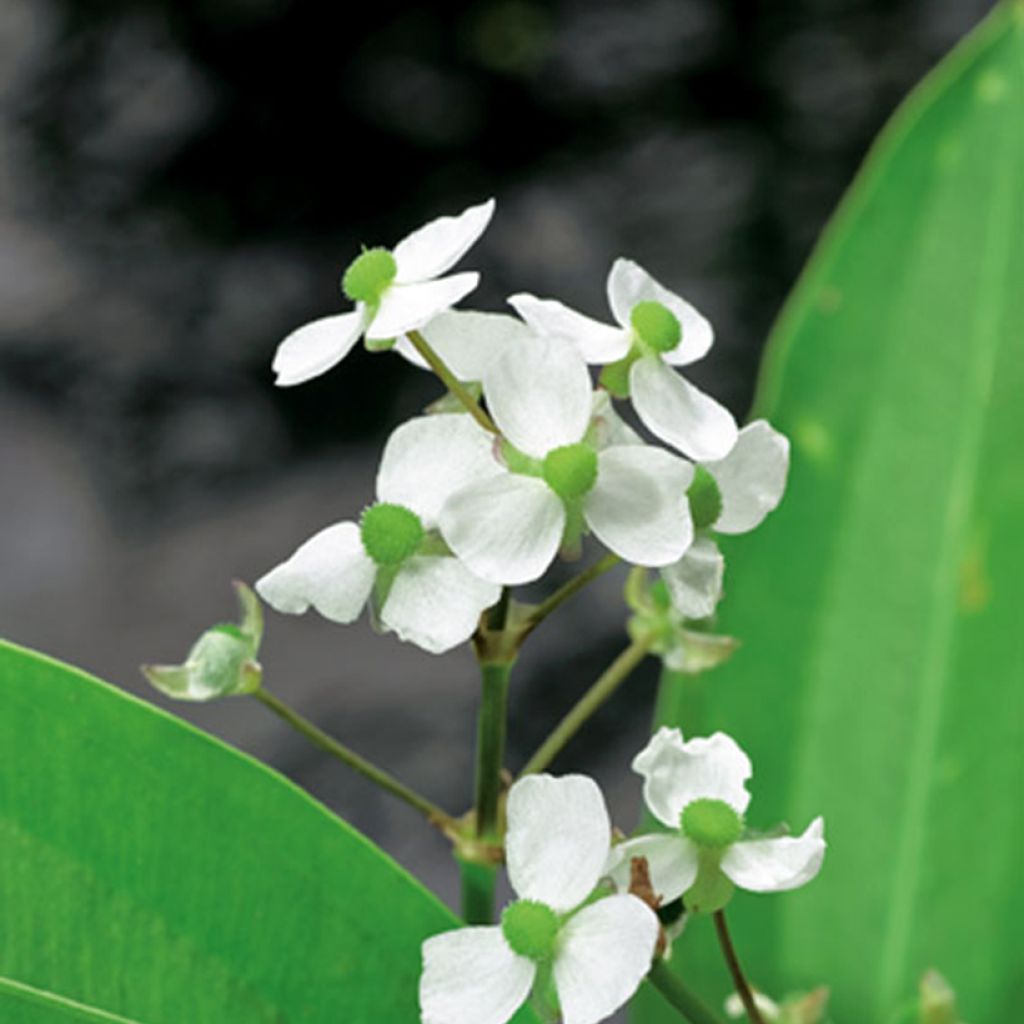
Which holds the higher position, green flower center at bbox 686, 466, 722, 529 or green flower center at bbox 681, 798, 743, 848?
green flower center at bbox 686, 466, 722, 529

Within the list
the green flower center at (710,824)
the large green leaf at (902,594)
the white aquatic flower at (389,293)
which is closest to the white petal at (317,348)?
the white aquatic flower at (389,293)

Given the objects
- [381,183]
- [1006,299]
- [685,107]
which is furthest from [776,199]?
[1006,299]

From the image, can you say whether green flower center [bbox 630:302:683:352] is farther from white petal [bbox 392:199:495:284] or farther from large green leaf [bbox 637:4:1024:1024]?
large green leaf [bbox 637:4:1024:1024]

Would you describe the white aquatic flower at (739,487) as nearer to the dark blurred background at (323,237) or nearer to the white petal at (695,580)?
the white petal at (695,580)

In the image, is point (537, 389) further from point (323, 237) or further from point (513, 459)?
point (323, 237)

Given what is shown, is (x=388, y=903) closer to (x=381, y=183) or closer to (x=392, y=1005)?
(x=392, y=1005)

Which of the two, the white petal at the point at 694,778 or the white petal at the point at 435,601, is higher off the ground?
the white petal at the point at 435,601

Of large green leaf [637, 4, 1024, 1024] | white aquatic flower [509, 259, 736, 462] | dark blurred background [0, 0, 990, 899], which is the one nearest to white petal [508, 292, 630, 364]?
white aquatic flower [509, 259, 736, 462]

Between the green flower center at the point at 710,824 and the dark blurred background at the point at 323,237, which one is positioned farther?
the dark blurred background at the point at 323,237
